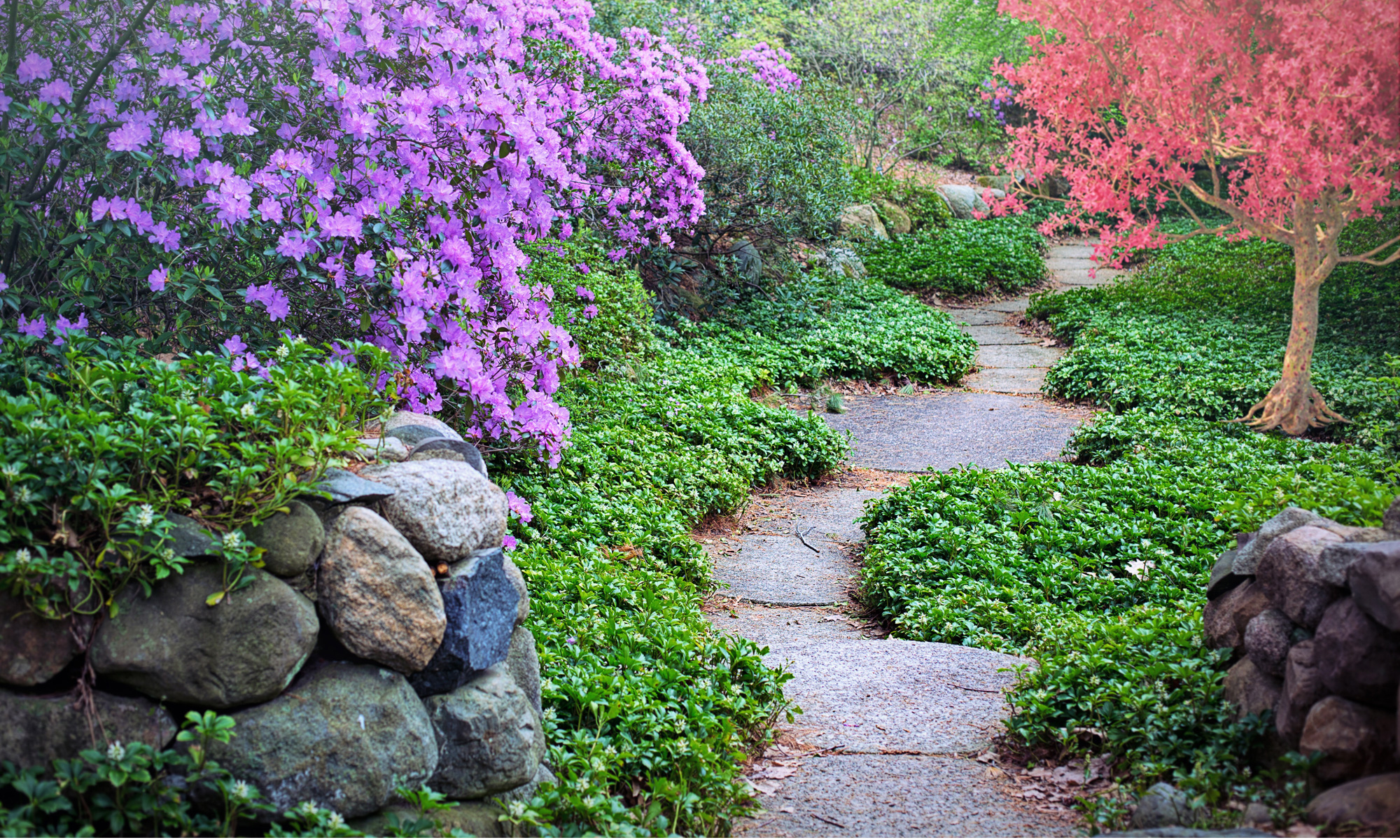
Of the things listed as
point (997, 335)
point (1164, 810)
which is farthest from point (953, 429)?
point (1164, 810)

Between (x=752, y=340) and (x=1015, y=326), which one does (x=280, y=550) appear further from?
(x=1015, y=326)

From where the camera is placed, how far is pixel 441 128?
3648mm

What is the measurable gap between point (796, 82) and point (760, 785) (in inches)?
409

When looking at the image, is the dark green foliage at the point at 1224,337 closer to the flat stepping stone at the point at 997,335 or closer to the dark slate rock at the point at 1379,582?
the flat stepping stone at the point at 997,335

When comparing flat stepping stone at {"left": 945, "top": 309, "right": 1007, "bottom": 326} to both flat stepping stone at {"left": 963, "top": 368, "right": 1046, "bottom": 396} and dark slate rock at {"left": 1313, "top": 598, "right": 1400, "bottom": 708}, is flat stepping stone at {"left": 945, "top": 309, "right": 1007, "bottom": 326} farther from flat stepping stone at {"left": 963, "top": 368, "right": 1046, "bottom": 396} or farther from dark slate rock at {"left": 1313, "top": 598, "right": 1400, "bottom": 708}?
dark slate rock at {"left": 1313, "top": 598, "right": 1400, "bottom": 708}

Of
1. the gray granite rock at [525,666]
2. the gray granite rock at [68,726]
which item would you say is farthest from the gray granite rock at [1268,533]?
the gray granite rock at [68,726]

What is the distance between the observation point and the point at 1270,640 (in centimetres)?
260

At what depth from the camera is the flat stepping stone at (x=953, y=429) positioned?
758 centimetres

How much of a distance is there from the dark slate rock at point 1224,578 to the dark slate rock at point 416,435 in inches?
98.7

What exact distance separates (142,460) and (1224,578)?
3104 millimetres

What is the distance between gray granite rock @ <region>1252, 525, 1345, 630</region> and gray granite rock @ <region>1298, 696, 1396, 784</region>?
0.91 feet

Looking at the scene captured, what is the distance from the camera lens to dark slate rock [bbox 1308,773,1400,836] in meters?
1.99

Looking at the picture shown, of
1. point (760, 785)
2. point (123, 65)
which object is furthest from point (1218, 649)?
A: point (123, 65)

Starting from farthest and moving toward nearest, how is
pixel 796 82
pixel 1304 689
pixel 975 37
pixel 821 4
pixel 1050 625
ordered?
pixel 821 4 → pixel 975 37 → pixel 796 82 → pixel 1050 625 → pixel 1304 689
